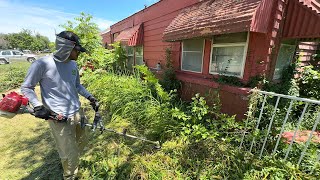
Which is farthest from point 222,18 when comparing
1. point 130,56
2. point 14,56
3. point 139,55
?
point 14,56

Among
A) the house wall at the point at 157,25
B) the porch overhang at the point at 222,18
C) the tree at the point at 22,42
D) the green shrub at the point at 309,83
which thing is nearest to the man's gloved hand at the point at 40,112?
the porch overhang at the point at 222,18

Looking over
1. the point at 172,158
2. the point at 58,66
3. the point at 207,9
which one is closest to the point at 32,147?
the point at 58,66

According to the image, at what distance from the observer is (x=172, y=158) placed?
3.07 metres

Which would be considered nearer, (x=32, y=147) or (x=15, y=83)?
(x=32, y=147)

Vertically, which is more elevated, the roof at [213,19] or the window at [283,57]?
the roof at [213,19]

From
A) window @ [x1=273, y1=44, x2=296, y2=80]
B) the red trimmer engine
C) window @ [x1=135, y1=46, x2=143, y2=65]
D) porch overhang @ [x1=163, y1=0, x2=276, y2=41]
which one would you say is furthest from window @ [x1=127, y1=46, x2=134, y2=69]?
the red trimmer engine

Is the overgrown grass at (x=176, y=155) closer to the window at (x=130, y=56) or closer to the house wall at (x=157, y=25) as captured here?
the house wall at (x=157, y=25)

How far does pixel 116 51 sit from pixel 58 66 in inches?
304

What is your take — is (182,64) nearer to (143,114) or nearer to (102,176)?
(143,114)

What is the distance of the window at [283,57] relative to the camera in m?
4.33

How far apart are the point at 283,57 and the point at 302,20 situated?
3.83ft

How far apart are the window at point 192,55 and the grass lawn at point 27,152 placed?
415cm

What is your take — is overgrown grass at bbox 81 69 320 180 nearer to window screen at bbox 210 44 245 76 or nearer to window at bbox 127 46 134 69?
window screen at bbox 210 44 245 76

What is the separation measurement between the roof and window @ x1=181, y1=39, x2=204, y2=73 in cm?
67
